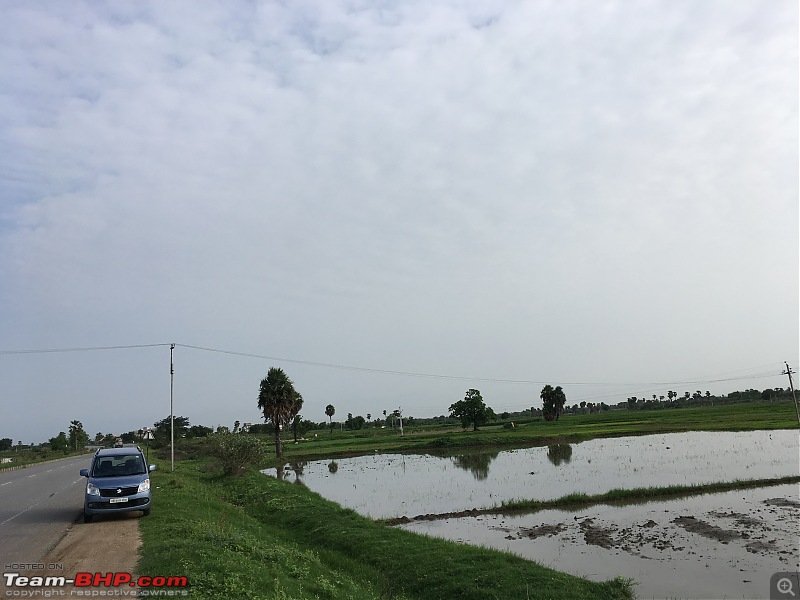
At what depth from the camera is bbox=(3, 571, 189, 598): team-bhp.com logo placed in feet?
34.0

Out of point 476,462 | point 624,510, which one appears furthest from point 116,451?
point 476,462

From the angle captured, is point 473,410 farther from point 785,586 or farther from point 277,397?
point 785,586

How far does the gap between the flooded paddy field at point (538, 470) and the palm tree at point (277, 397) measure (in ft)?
24.6

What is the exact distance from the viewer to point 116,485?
18094 millimetres

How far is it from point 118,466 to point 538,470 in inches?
1362

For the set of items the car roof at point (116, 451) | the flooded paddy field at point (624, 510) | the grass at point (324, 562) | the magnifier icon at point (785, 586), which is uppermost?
the car roof at point (116, 451)

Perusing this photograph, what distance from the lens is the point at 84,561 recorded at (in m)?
12.8

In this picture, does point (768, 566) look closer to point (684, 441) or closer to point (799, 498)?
point (799, 498)

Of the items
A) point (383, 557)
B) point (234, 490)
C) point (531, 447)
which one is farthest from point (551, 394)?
point (383, 557)

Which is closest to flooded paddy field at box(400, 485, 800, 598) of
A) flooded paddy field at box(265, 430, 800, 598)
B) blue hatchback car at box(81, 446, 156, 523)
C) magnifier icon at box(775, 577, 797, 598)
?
flooded paddy field at box(265, 430, 800, 598)

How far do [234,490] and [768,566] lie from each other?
86.8ft

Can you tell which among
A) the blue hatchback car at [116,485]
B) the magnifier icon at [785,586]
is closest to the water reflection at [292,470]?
the blue hatchback car at [116,485]

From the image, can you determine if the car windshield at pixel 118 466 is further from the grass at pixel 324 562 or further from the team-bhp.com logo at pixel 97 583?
the team-bhp.com logo at pixel 97 583

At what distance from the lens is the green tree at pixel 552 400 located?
470 ft
